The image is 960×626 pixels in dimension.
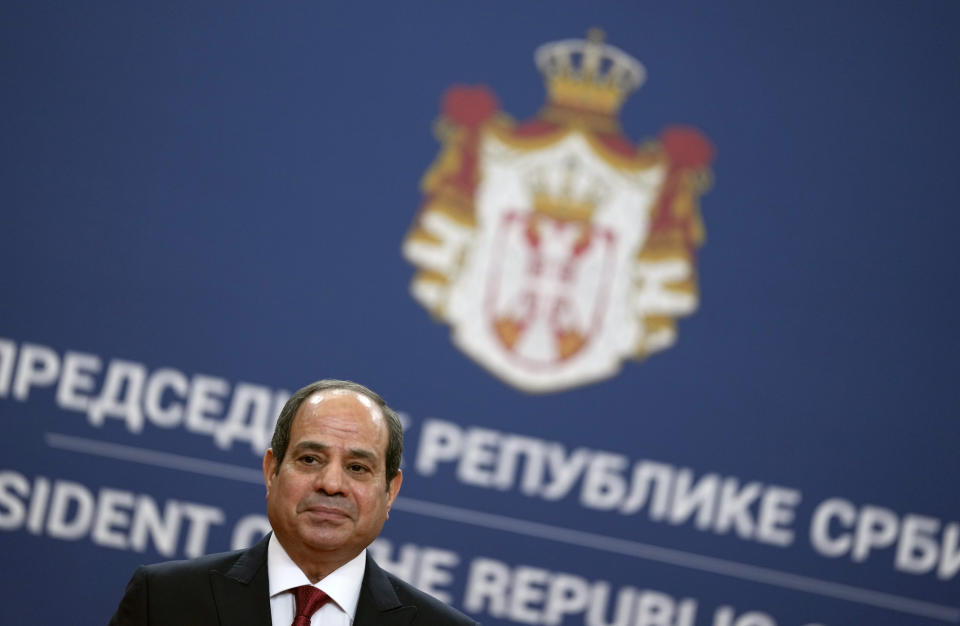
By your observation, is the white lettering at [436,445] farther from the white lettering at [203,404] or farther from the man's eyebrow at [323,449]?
the man's eyebrow at [323,449]

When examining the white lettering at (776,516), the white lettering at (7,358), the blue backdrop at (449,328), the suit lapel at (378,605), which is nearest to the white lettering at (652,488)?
the blue backdrop at (449,328)

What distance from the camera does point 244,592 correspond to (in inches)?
64.2

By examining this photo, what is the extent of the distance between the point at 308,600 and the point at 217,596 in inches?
4.9

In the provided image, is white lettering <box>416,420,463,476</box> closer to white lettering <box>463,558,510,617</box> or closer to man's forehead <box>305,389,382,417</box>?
white lettering <box>463,558,510,617</box>

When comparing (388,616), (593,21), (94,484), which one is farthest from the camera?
(593,21)

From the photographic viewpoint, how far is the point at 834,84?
3756mm

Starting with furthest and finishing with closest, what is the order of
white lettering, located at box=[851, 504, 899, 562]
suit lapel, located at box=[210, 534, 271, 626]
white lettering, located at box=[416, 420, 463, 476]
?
white lettering, located at box=[851, 504, 899, 562], white lettering, located at box=[416, 420, 463, 476], suit lapel, located at box=[210, 534, 271, 626]

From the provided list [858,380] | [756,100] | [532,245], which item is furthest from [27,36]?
[858,380]

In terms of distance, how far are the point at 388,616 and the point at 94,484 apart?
205cm

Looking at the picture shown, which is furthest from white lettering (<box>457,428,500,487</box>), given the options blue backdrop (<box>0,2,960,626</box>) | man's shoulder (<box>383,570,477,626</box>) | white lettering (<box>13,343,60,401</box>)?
man's shoulder (<box>383,570,477,626</box>)

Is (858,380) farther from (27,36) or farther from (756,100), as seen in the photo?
(27,36)

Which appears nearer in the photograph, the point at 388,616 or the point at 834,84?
the point at 388,616

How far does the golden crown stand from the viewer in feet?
12.1

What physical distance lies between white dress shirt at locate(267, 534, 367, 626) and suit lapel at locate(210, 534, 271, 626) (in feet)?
0.04
